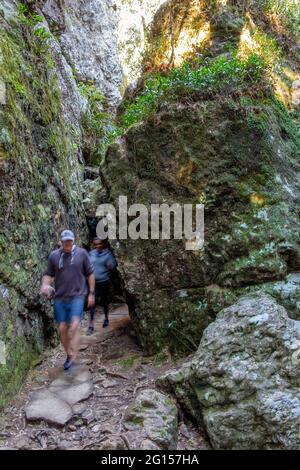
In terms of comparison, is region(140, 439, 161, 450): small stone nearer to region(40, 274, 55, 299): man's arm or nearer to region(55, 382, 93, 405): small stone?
region(55, 382, 93, 405): small stone

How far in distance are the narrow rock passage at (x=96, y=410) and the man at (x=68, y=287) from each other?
1.92ft

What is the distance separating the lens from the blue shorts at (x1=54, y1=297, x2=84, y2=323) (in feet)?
19.3

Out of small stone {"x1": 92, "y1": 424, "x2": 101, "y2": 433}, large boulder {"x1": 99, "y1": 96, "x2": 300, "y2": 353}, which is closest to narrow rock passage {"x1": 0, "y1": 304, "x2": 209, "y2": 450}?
small stone {"x1": 92, "y1": 424, "x2": 101, "y2": 433}

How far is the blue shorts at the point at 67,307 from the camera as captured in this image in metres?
5.87

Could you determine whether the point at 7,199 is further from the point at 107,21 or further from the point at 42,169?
the point at 107,21

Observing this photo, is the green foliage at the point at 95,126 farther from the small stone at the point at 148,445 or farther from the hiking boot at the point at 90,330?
the small stone at the point at 148,445

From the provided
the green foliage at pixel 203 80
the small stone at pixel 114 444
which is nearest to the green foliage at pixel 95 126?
the green foliage at pixel 203 80

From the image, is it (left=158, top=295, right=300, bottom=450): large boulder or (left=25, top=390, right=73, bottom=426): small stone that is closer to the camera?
(left=158, top=295, right=300, bottom=450): large boulder

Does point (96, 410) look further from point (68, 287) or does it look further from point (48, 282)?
point (48, 282)

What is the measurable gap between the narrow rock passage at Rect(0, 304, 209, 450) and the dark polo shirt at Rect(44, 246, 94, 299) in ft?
4.32

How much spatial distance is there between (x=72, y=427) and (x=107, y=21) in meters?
20.0
